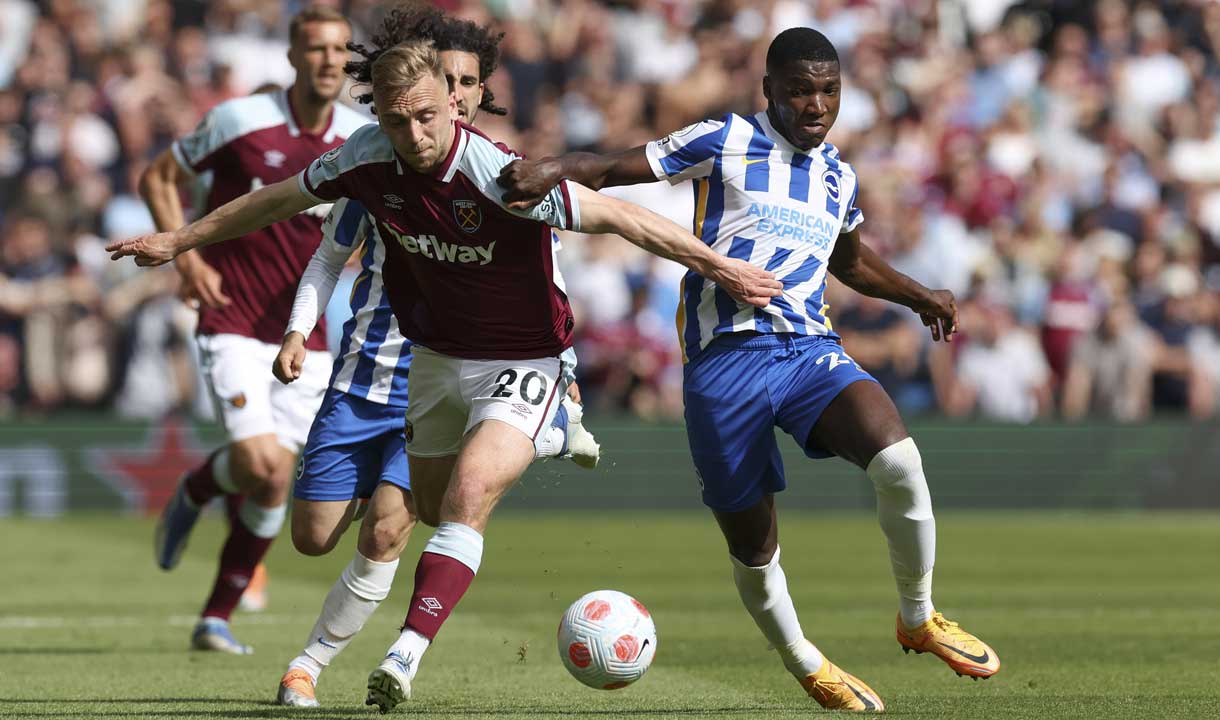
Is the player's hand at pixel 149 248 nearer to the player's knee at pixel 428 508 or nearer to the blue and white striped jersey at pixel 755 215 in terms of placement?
the player's knee at pixel 428 508

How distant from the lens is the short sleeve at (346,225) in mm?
7188

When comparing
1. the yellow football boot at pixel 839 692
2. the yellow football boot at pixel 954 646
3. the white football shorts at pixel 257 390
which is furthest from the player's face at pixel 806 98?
the white football shorts at pixel 257 390

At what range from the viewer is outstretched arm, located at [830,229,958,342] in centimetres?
767

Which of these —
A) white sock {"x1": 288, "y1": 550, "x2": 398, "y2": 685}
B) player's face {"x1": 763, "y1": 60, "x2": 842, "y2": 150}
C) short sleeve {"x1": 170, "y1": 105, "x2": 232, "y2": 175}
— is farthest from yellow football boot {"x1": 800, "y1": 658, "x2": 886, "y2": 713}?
short sleeve {"x1": 170, "y1": 105, "x2": 232, "y2": 175}

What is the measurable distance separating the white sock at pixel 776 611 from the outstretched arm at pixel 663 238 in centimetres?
123

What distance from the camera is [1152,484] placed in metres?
19.6

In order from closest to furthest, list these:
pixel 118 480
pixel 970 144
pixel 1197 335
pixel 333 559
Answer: pixel 333 559
pixel 118 480
pixel 1197 335
pixel 970 144

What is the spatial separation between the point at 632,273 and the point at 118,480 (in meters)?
5.61

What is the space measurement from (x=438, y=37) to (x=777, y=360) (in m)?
1.98

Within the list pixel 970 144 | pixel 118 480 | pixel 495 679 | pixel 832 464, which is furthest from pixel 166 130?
pixel 495 679

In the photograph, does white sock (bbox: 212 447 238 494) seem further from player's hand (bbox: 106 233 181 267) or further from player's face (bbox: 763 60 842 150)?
player's face (bbox: 763 60 842 150)

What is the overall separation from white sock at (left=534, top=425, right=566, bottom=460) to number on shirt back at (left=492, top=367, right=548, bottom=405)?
0.43ft

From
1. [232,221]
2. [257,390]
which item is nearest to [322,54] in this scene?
[257,390]

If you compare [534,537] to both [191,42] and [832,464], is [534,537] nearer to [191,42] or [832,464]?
[832,464]
